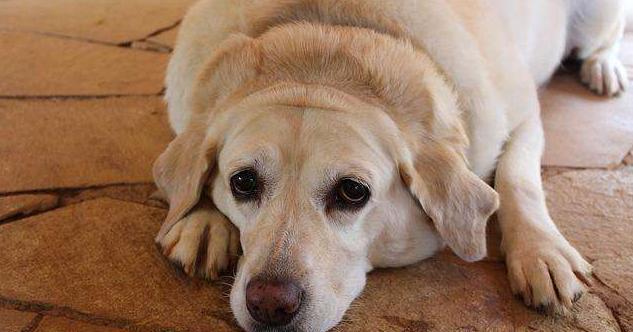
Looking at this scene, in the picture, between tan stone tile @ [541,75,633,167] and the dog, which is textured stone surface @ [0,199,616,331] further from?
tan stone tile @ [541,75,633,167]

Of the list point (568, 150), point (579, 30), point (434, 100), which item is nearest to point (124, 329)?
point (434, 100)

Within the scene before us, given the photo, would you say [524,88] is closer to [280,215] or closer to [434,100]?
[434,100]

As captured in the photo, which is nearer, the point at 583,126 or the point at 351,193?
the point at 351,193

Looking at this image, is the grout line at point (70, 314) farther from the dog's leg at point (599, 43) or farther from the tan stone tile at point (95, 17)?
the dog's leg at point (599, 43)

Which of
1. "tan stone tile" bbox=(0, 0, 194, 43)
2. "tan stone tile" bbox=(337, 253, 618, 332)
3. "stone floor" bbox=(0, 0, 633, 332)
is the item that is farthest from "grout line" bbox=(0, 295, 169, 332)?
"tan stone tile" bbox=(0, 0, 194, 43)

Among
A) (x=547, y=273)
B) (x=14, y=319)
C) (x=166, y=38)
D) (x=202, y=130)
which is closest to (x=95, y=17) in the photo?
(x=166, y=38)

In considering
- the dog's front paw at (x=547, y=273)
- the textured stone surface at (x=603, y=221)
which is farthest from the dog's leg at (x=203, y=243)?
the textured stone surface at (x=603, y=221)

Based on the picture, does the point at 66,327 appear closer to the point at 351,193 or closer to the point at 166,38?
the point at 351,193
